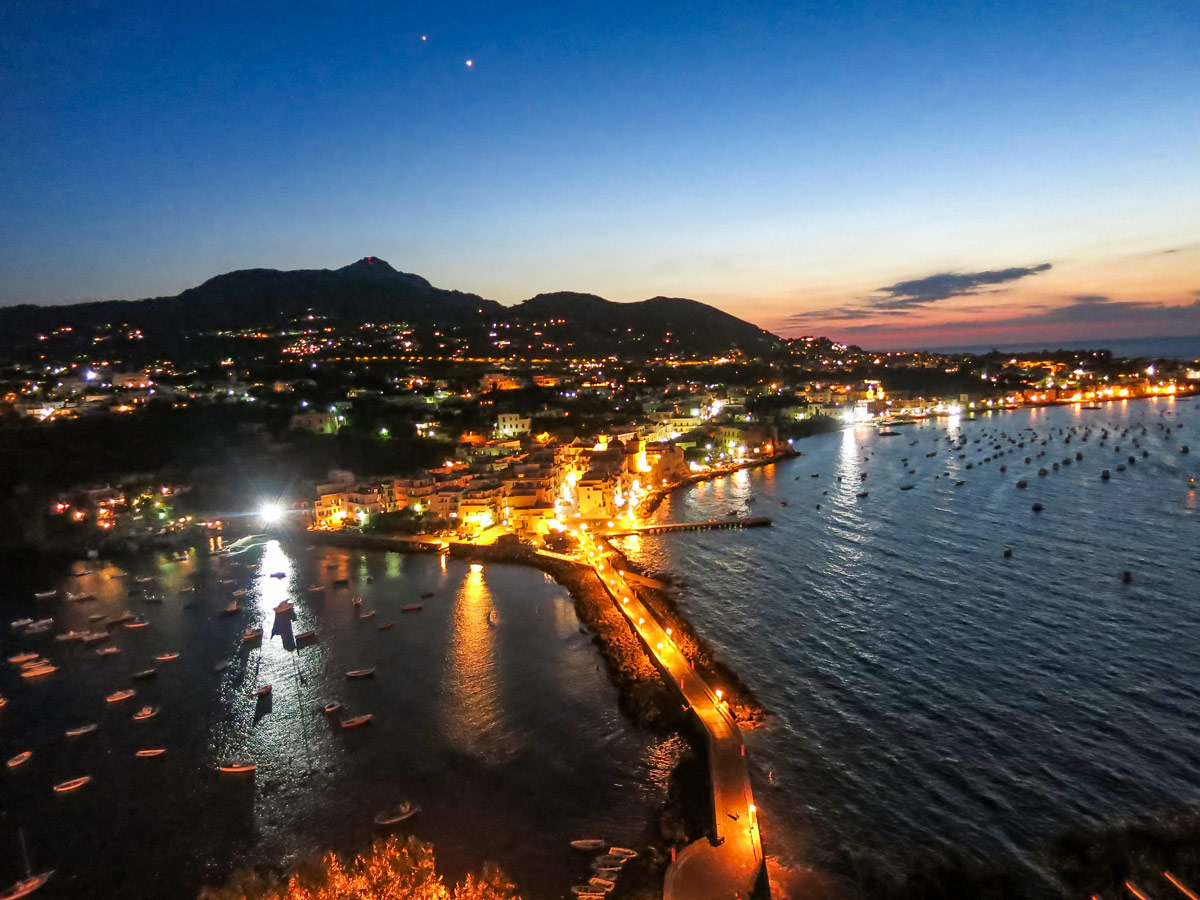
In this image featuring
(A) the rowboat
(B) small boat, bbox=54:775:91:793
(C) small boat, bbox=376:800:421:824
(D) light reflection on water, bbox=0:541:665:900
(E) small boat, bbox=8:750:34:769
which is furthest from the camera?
(E) small boat, bbox=8:750:34:769

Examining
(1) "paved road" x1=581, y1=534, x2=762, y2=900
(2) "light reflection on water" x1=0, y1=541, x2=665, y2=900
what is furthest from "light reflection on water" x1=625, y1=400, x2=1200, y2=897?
(2) "light reflection on water" x1=0, y1=541, x2=665, y2=900

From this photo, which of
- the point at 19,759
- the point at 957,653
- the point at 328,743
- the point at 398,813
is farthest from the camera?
the point at 957,653

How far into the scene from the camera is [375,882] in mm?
8648

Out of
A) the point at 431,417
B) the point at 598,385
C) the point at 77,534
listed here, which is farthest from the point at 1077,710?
the point at 598,385

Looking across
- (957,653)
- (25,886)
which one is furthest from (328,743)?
(957,653)

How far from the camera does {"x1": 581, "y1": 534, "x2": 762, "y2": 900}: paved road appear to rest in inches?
321

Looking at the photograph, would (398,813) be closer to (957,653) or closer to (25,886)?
(25,886)

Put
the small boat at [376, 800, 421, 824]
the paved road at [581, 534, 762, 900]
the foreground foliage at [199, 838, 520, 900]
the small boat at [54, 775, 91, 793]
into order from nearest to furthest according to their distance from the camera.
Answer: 1. the paved road at [581, 534, 762, 900]
2. the foreground foliage at [199, 838, 520, 900]
3. the small boat at [376, 800, 421, 824]
4. the small boat at [54, 775, 91, 793]

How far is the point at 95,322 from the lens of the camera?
94.5 metres

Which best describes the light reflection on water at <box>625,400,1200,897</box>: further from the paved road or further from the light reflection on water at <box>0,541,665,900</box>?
the light reflection on water at <box>0,541,665,900</box>

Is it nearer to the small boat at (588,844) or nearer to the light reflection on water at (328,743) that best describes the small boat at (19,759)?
the light reflection on water at (328,743)

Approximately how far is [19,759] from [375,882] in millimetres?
9220

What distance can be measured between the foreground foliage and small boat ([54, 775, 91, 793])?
15.7 feet

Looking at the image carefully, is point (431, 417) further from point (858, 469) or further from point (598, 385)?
point (858, 469)
